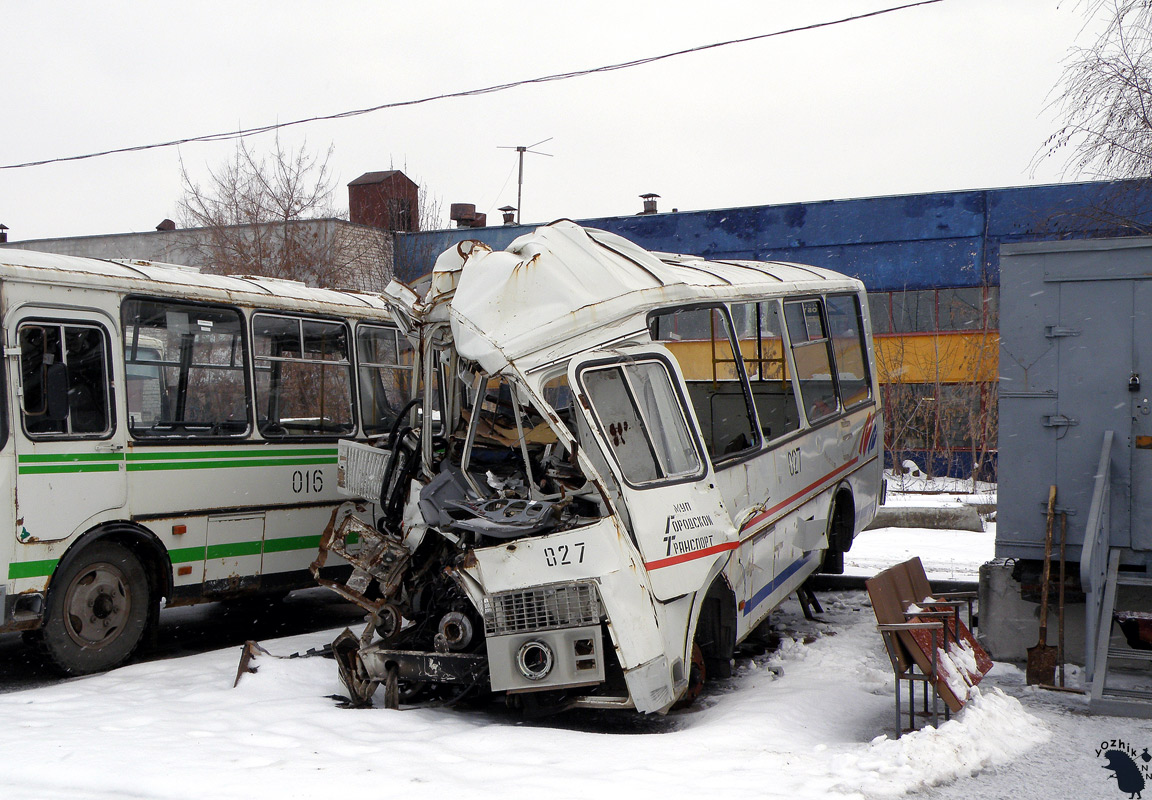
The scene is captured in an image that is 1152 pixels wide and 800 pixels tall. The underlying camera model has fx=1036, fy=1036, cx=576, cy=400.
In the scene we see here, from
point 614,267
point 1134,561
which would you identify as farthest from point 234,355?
point 1134,561

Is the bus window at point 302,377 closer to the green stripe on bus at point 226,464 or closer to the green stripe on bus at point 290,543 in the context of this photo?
the green stripe on bus at point 226,464

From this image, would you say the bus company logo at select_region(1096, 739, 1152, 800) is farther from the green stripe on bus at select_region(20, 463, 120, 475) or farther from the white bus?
the green stripe on bus at select_region(20, 463, 120, 475)

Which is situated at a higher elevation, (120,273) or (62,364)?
(120,273)

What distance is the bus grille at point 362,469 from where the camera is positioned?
736 cm

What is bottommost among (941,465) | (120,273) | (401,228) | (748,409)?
(941,465)

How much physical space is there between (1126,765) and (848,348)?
5221 mm

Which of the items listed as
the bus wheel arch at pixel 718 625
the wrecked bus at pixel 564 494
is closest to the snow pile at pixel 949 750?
the wrecked bus at pixel 564 494

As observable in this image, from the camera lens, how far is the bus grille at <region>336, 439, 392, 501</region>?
24.1 ft

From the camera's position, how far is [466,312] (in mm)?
6359

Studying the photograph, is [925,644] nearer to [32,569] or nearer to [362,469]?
[362,469]

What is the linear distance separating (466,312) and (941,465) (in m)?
20.7

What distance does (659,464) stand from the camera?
6.25 metres

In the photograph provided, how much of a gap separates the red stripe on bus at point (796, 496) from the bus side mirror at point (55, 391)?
4.92m

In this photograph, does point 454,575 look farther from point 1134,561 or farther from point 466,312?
point 1134,561
